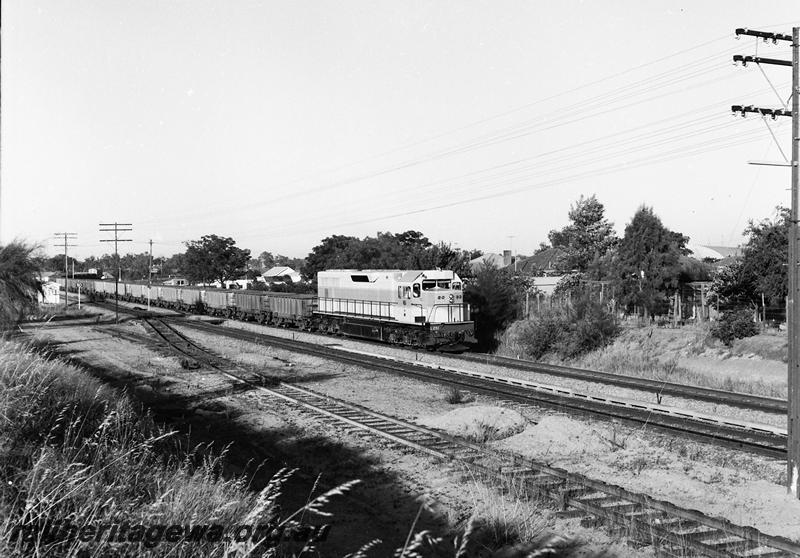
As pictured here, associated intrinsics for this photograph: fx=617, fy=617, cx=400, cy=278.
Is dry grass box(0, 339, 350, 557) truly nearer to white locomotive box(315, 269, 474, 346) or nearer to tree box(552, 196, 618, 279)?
white locomotive box(315, 269, 474, 346)

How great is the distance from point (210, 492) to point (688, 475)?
7597 mm

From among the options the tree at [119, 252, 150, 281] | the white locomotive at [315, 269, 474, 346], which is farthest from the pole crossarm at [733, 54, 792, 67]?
the tree at [119, 252, 150, 281]

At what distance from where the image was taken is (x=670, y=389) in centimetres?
1836

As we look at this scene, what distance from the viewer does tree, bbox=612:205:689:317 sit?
125 ft

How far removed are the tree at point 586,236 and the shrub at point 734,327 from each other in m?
22.8

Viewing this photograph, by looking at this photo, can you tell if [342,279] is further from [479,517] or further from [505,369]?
[479,517]

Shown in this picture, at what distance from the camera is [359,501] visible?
350 inches

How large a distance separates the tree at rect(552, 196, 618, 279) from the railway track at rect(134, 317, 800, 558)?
137ft

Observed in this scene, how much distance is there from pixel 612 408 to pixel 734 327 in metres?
15.3

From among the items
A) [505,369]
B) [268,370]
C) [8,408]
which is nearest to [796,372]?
[8,408]

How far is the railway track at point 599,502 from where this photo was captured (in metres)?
7.08

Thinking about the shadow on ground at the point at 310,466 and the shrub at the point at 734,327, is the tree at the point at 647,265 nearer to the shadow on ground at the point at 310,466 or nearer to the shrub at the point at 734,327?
the shrub at the point at 734,327

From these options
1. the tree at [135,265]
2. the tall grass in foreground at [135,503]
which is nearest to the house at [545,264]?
the tall grass in foreground at [135,503]

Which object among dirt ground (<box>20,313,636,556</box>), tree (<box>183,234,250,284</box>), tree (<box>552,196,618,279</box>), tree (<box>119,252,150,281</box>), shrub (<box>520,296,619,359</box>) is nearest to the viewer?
dirt ground (<box>20,313,636,556</box>)
